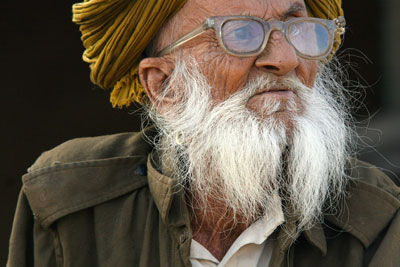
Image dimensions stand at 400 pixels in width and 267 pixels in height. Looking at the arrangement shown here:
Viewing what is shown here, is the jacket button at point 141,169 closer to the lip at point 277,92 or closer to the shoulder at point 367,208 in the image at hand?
the lip at point 277,92

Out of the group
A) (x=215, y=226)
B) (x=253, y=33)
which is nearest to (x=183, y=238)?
(x=215, y=226)

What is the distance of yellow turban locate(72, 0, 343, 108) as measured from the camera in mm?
2561

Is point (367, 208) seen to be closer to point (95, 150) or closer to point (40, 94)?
point (95, 150)

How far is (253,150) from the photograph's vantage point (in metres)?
2.47

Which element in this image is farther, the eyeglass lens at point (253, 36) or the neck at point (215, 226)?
the neck at point (215, 226)

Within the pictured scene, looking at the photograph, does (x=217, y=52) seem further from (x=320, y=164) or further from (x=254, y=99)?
(x=320, y=164)

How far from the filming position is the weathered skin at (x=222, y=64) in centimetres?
247

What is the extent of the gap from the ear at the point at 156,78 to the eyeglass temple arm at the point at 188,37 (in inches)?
1.7

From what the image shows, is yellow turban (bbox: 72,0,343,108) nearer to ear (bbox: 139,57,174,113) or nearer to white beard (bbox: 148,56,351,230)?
ear (bbox: 139,57,174,113)

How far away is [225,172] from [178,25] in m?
0.64

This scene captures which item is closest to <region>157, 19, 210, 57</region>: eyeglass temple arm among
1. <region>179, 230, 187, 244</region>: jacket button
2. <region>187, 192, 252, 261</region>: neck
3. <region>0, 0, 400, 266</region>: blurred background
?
<region>187, 192, 252, 261</region>: neck

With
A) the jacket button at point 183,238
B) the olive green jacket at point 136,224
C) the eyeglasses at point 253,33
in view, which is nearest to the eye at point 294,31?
the eyeglasses at point 253,33

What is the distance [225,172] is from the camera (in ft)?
8.28

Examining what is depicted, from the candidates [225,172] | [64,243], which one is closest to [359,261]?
[225,172]
